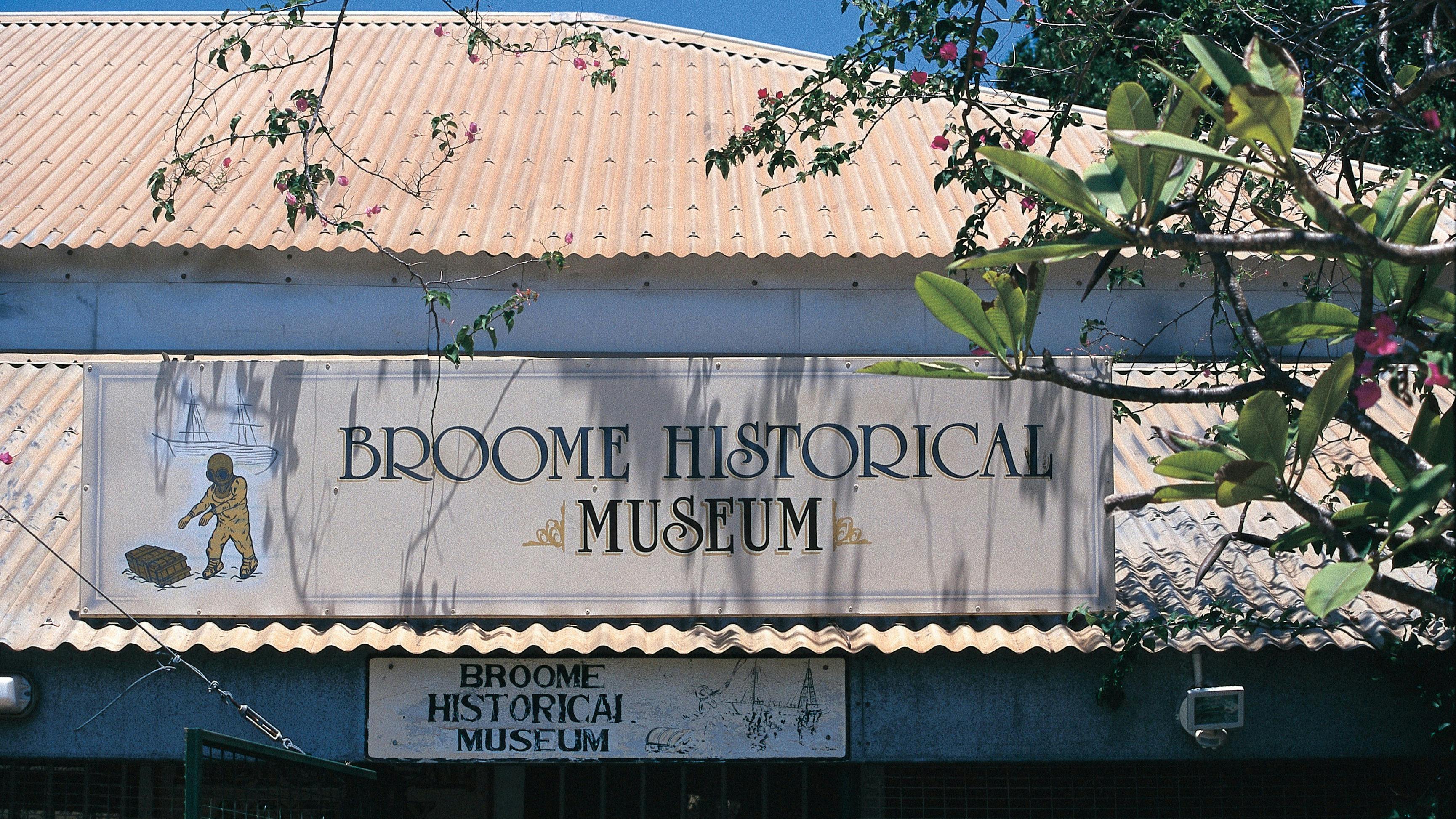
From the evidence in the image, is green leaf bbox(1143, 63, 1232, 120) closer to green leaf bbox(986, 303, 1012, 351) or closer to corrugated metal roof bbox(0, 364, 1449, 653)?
green leaf bbox(986, 303, 1012, 351)

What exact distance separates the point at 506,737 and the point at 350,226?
103 inches

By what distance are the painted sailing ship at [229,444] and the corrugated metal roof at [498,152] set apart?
2.22m

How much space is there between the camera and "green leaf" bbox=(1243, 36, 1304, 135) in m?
3.41

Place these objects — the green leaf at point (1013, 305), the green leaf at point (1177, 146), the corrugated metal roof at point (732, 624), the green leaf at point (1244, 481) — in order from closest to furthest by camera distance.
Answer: the green leaf at point (1177, 146)
the green leaf at point (1244, 481)
the green leaf at point (1013, 305)
the corrugated metal roof at point (732, 624)

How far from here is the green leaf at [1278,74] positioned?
11.2 ft

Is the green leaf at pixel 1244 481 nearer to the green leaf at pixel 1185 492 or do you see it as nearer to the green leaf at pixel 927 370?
the green leaf at pixel 1185 492

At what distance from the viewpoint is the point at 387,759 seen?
6.77 meters

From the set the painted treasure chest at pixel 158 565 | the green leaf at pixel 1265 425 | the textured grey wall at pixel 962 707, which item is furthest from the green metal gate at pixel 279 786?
the green leaf at pixel 1265 425

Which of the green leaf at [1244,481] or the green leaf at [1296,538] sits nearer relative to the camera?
the green leaf at [1244,481]

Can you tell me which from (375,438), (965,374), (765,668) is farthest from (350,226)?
(965,374)

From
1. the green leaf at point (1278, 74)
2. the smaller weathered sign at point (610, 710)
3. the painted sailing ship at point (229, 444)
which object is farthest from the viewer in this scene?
the painted sailing ship at point (229, 444)

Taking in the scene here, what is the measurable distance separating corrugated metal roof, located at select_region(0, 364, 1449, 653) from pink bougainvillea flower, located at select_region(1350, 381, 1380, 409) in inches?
91.0

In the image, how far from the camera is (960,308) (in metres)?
4.41

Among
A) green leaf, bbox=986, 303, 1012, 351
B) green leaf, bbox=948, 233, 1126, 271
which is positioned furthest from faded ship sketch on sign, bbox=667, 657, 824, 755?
green leaf, bbox=948, 233, 1126, 271
